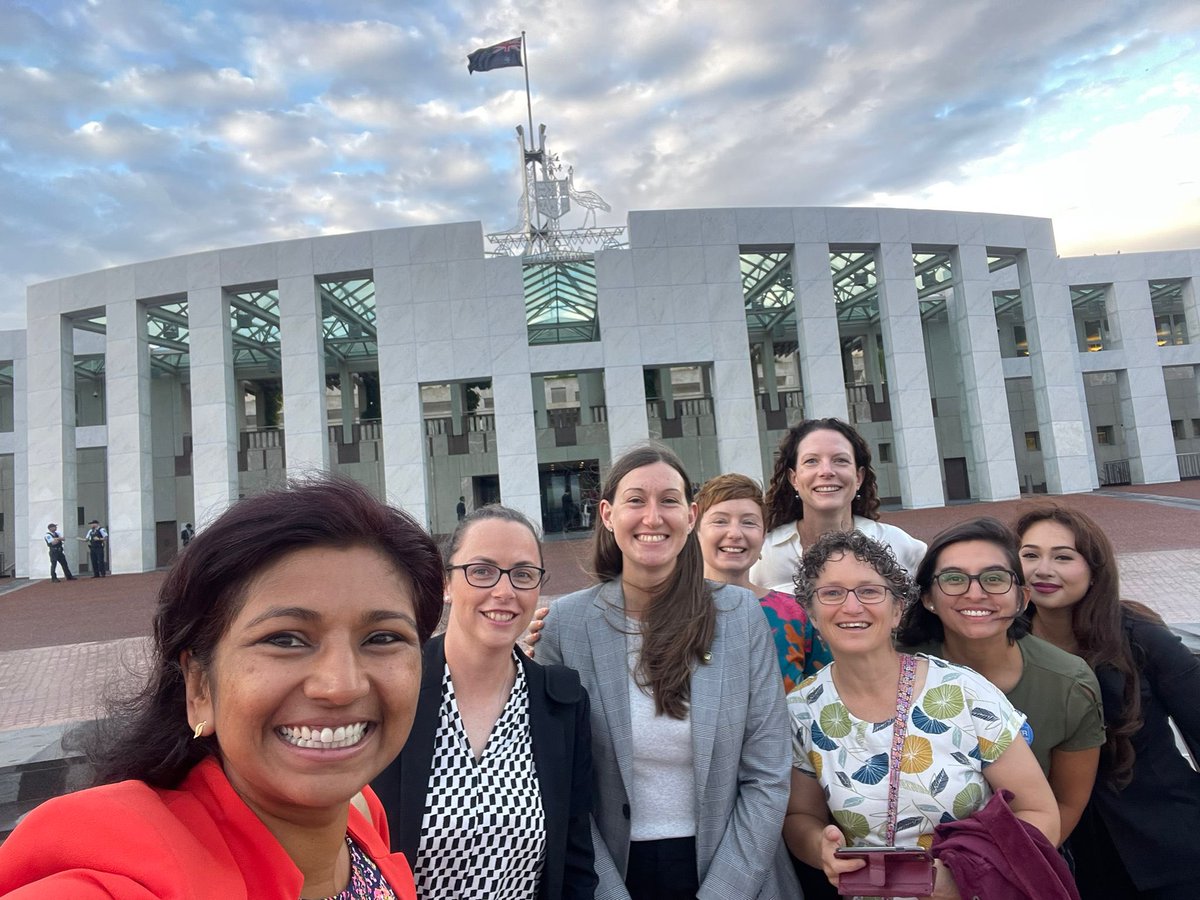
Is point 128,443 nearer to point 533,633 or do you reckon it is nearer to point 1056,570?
point 533,633

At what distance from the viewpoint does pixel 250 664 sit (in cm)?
100

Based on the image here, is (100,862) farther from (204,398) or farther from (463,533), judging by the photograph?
(204,398)

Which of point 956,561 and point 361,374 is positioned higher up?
point 361,374

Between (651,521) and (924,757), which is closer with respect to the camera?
(924,757)

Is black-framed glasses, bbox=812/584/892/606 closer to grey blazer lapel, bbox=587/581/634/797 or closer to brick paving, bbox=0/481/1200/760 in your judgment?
grey blazer lapel, bbox=587/581/634/797

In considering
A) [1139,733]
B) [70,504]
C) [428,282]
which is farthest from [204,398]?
[1139,733]

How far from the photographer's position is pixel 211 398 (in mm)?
20453

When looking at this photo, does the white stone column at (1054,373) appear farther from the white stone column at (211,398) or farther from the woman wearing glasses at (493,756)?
the white stone column at (211,398)

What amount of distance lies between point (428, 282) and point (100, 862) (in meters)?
21.0

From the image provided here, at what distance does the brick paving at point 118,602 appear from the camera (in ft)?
21.3

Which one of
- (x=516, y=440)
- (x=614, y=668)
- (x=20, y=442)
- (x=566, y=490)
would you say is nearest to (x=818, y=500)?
(x=614, y=668)

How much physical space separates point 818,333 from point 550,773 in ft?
68.3

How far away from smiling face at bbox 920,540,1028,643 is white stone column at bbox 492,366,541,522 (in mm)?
17827

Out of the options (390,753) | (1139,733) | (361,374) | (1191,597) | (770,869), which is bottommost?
(1191,597)
